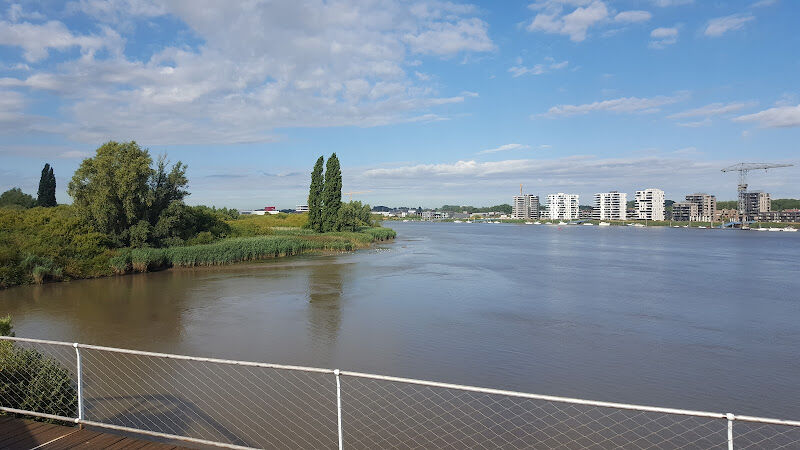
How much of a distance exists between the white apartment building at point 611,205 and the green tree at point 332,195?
161 metres

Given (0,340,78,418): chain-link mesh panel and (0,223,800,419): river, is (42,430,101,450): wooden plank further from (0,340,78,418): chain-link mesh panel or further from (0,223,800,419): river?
(0,223,800,419): river

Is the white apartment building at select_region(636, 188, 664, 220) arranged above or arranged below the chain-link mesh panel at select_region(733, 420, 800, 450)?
above

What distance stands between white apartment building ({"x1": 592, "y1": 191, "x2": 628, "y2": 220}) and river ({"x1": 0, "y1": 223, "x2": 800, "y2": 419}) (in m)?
168

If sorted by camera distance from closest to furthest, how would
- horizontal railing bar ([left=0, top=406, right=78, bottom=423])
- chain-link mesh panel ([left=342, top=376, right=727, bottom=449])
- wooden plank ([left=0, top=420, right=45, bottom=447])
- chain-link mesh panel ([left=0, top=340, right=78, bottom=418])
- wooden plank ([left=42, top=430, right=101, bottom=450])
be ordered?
1. wooden plank ([left=42, top=430, right=101, bottom=450])
2. wooden plank ([left=0, top=420, right=45, bottom=447])
3. horizontal railing bar ([left=0, top=406, right=78, bottom=423])
4. chain-link mesh panel ([left=0, top=340, right=78, bottom=418])
5. chain-link mesh panel ([left=342, top=376, right=727, bottom=449])

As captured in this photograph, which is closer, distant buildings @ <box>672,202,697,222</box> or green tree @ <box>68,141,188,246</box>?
green tree @ <box>68,141,188,246</box>

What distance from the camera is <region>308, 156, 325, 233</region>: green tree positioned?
166 feet

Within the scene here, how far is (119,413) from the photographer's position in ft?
25.2

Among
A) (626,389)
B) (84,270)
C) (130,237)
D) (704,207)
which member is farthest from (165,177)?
(704,207)

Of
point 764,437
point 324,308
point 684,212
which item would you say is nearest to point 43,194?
point 324,308

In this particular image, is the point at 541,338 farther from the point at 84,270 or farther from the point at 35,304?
the point at 84,270

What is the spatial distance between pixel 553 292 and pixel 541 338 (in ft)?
29.7

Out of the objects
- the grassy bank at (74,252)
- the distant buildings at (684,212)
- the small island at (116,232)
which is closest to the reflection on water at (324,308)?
the grassy bank at (74,252)

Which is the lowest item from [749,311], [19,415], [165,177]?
[749,311]

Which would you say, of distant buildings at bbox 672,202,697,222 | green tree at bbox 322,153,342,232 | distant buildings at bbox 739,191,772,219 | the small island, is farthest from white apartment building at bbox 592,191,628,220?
the small island
